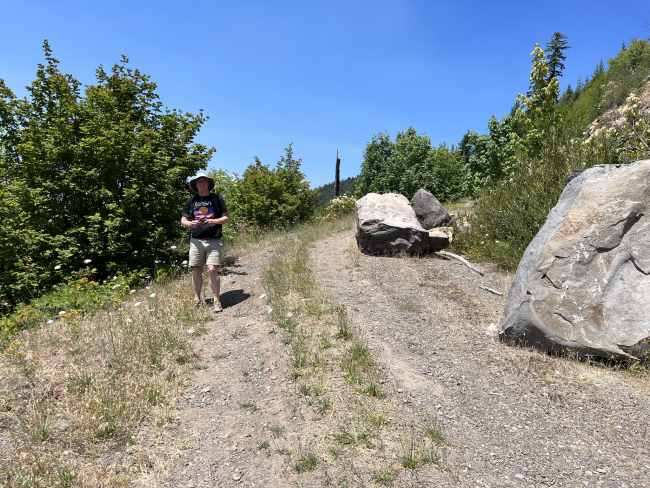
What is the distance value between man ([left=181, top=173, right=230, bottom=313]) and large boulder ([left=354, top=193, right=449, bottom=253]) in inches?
179

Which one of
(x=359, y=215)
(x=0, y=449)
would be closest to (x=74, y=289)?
(x=0, y=449)

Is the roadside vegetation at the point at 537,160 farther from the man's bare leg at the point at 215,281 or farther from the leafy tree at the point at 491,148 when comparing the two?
the man's bare leg at the point at 215,281

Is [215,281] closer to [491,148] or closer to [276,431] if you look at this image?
[276,431]

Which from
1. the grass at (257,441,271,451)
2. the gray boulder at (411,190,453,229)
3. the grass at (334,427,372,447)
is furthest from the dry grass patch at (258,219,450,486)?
the gray boulder at (411,190,453,229)

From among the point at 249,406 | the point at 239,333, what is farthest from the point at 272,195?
the point at 249,406

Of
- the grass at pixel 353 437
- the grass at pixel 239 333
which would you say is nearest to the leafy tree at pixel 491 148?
the grass at pixel 239 333

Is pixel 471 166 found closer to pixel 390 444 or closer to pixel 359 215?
pixel 359 215

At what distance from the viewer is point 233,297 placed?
6.86 metres

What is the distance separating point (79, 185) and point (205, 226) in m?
3.75

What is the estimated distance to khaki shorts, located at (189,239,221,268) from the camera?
582 cm

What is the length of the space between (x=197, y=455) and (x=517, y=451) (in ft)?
9.00

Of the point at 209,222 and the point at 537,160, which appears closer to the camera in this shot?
the point at 209,222

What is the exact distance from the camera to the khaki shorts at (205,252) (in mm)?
5820

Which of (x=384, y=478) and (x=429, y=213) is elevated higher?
(x=429, y=213)
